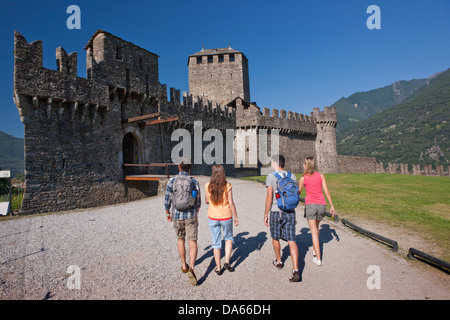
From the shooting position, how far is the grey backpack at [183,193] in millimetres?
4270

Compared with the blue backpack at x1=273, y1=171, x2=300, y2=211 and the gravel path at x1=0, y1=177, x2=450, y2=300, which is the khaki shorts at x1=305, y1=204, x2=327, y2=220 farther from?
the gravel path at x1=0, y1=177, x2=450, y2=300

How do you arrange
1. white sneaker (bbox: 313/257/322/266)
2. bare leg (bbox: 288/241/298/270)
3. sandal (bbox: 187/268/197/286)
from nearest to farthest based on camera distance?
sandal (bbox: 187/268/197/286) → bare leg (bbox: 288/241/298/270) → white sneaker (bbox: 313/257/322/266)

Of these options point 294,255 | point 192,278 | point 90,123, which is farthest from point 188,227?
point 90,123

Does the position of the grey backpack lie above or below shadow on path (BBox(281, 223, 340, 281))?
above

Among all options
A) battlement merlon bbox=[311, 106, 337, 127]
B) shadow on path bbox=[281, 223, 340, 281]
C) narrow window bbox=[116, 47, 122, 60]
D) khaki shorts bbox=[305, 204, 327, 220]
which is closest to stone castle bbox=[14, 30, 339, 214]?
narrow window bbox=[116, 47, 122, 60]

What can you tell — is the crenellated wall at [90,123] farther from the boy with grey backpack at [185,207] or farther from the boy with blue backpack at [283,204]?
the boy with blue backpack at [283,204]

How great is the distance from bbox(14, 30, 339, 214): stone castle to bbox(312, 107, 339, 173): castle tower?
52.2 ft

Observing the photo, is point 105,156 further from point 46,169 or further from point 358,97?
point 358,97

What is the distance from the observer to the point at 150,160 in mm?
17938

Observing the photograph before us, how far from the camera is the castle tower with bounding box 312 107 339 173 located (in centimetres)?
3347

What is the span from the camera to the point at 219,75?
3200 centimetres

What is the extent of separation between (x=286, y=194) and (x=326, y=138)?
3167cm

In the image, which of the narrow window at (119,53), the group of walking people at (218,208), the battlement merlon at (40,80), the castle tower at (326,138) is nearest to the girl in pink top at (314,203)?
the group of walking people at (218,208)
